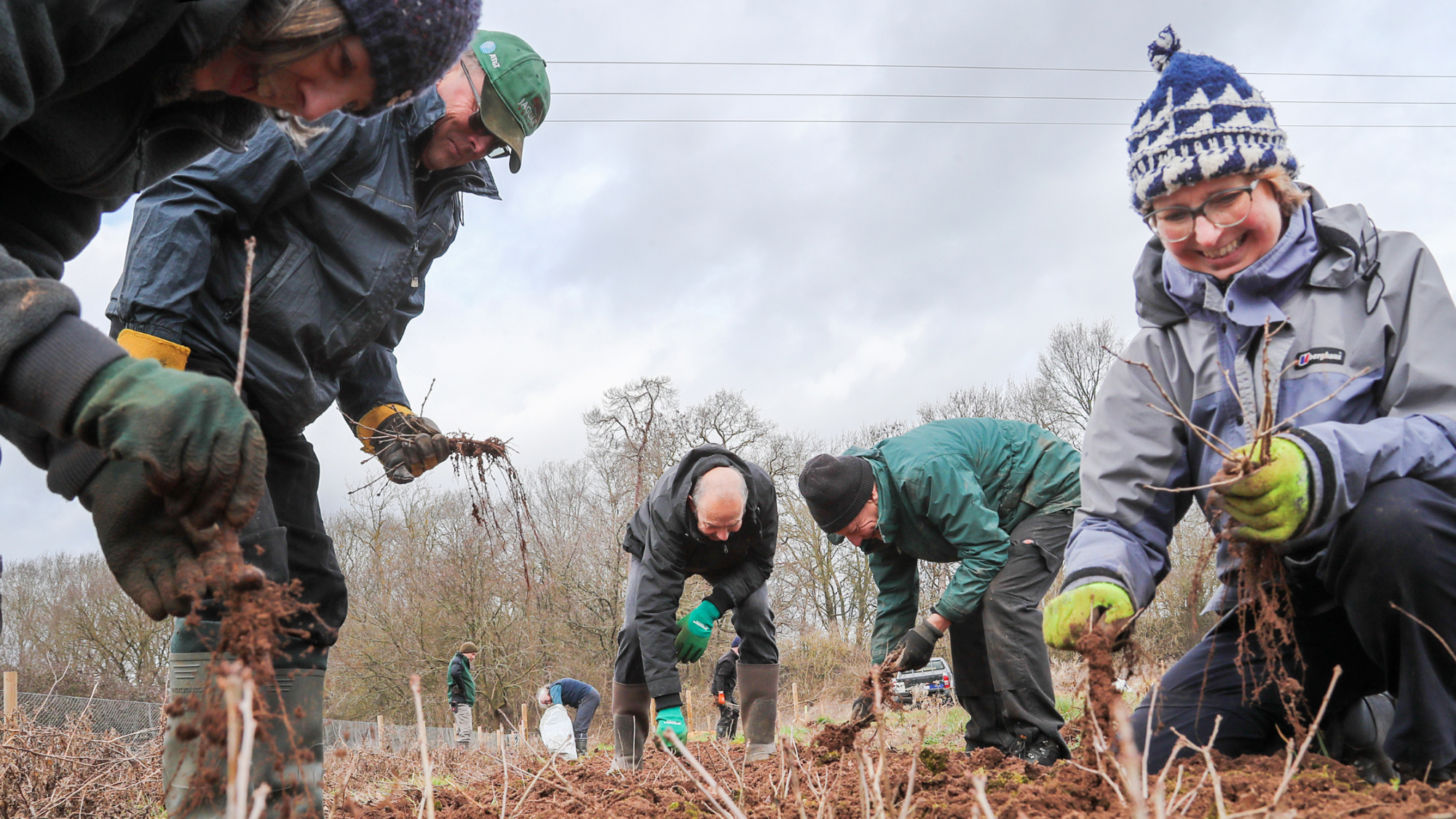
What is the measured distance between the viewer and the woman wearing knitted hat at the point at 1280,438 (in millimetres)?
1853

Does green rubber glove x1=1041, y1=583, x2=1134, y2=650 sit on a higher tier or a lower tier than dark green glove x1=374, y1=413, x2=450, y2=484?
lower

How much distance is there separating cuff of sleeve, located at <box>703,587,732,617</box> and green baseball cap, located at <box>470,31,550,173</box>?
288cm

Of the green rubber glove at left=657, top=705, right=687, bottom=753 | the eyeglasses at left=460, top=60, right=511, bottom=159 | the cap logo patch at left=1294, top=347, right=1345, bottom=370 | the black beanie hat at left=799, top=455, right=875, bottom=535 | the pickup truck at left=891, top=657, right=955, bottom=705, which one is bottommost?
the green rubber glove at left=657, top=705, right=687, bottom=753

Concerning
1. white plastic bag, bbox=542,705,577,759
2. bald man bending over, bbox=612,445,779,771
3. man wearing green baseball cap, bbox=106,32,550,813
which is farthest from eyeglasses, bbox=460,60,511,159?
white plastic bag, bbox=542,705,577,759

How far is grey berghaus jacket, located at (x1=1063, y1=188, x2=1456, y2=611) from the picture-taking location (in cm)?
192

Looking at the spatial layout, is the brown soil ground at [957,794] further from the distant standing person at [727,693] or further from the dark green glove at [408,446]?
the distant standing person at [727,693]

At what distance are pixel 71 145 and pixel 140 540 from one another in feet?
2.10

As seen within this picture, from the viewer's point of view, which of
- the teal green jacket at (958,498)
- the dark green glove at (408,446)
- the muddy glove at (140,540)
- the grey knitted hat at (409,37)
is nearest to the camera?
the muddy glove at (140,540)

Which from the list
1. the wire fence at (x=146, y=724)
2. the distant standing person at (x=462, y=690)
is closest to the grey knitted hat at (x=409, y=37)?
the wire fence at (x=146, y=724)

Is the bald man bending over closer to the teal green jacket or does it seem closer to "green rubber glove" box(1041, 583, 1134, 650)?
the teal green jacket

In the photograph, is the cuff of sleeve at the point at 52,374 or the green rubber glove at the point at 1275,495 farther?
the green rubber glove at the point at 1275,495

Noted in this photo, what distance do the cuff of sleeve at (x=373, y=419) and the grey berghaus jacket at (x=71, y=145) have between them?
1391mm

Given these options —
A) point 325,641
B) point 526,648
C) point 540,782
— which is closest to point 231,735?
point 325,641

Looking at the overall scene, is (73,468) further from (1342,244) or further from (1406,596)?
(1342,244)
